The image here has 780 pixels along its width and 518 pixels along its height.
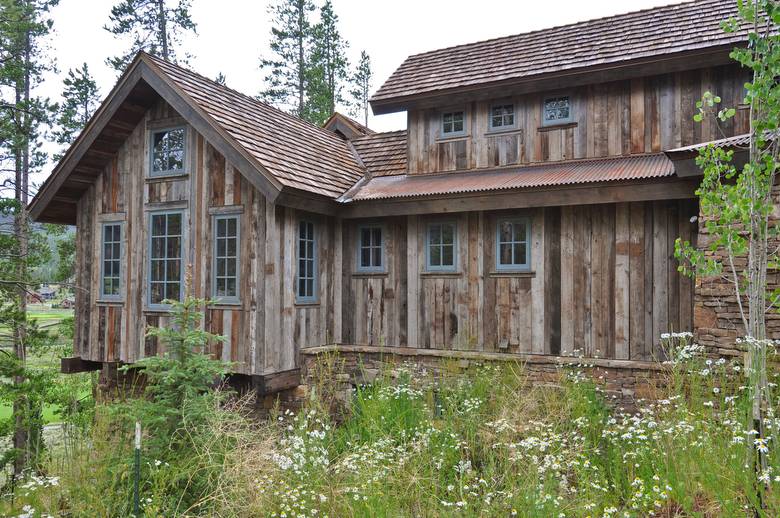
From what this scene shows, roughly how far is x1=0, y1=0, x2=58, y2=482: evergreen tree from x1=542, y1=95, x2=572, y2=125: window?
887 cm

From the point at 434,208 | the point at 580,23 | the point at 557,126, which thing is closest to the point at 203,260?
the point at 434,208

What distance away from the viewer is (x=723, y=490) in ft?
12.9

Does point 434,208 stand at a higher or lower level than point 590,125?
lower

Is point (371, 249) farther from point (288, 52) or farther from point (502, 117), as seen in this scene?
point (288, 52)

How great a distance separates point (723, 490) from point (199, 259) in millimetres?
7420

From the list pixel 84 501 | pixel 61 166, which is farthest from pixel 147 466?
pixel 61 166

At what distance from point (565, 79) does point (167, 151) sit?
6.66 meters

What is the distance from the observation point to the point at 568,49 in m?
9.53

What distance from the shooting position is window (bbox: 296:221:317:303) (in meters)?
8.95

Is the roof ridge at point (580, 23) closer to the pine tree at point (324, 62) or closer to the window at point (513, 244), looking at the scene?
the window at point (513, 244)

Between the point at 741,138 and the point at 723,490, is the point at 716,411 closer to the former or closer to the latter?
the point at 723,490

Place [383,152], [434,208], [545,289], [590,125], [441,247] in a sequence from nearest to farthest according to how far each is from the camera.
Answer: [545,289] → [434,208] → [590,125] → [441,247] → [383,152]

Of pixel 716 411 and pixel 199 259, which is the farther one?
pixel 199 259

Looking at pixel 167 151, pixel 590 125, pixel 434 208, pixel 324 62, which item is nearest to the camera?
pixel 434 208
